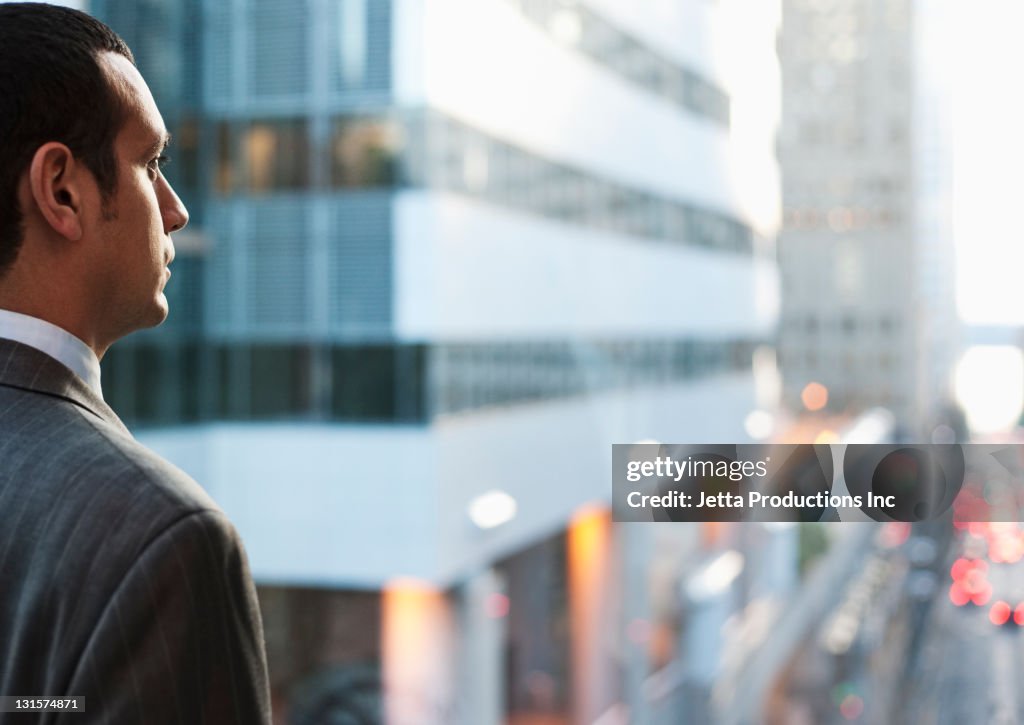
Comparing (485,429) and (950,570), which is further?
(485,429)

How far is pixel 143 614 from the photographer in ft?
1.29

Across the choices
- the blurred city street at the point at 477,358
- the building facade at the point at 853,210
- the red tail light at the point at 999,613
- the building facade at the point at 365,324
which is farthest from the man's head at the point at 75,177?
the building facade at the point at 853,210

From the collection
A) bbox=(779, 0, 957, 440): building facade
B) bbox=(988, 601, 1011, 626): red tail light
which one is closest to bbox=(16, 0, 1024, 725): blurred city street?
bbox=(988, 601, 1011, 626): red tail light

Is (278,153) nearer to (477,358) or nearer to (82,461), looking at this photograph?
(477,358)

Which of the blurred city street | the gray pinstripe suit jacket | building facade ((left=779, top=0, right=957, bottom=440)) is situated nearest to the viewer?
the gray pinstripe suit jacket

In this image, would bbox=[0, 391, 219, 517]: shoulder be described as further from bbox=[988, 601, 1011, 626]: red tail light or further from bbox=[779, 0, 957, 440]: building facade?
bbox=[779, 0, 957, 440]: building facade

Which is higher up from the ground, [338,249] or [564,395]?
[338,249]

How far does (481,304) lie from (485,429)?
1.64 feet

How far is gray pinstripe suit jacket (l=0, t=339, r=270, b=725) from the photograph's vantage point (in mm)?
390

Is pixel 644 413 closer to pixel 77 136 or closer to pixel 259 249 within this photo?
pixel 259 249

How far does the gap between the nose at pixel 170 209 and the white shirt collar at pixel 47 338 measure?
86 millimetres

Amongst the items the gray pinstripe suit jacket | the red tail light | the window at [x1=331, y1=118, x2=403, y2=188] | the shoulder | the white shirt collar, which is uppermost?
the window at [x1=331, y1=118, x2=403, y2=188]

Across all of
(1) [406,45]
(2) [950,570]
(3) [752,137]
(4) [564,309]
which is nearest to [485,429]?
(4) [564,309]

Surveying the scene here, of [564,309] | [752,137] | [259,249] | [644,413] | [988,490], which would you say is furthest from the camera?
[752,137]
